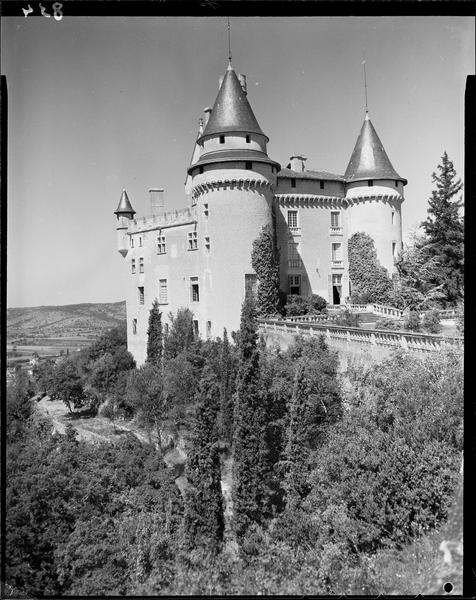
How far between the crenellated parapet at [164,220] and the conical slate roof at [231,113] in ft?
19.7

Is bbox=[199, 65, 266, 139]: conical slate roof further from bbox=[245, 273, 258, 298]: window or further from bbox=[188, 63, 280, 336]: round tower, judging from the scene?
bbox=[245, 273, 258, 298]: window

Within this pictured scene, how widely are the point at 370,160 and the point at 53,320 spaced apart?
2900cm

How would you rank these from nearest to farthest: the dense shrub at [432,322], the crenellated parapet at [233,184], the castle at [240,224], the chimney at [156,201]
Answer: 1. the dense shrub at [432,322]
2. the castle at [240,224]
3. the crenellated parapet at [233,184]
4. the chimney at [156,201]

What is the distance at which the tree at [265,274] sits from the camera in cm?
2775

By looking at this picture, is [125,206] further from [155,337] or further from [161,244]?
[155,337]

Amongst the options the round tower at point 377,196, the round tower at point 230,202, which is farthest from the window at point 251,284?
the round tower at point 377,196

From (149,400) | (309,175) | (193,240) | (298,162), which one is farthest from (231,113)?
(149,400)

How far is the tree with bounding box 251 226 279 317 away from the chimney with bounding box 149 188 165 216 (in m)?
10.1

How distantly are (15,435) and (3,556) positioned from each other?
411cm

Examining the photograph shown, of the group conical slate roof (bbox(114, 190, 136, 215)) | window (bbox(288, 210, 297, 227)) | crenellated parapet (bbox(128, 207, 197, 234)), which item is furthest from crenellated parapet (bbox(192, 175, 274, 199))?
conical slate roof (bbox(114, 190, 136, 215))

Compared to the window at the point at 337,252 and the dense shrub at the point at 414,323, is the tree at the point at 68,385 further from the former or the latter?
the dense shrub at the point at 414,323

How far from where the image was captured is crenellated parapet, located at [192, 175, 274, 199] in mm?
27578

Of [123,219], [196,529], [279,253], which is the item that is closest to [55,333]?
[196,529]

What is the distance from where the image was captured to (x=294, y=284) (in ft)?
103
